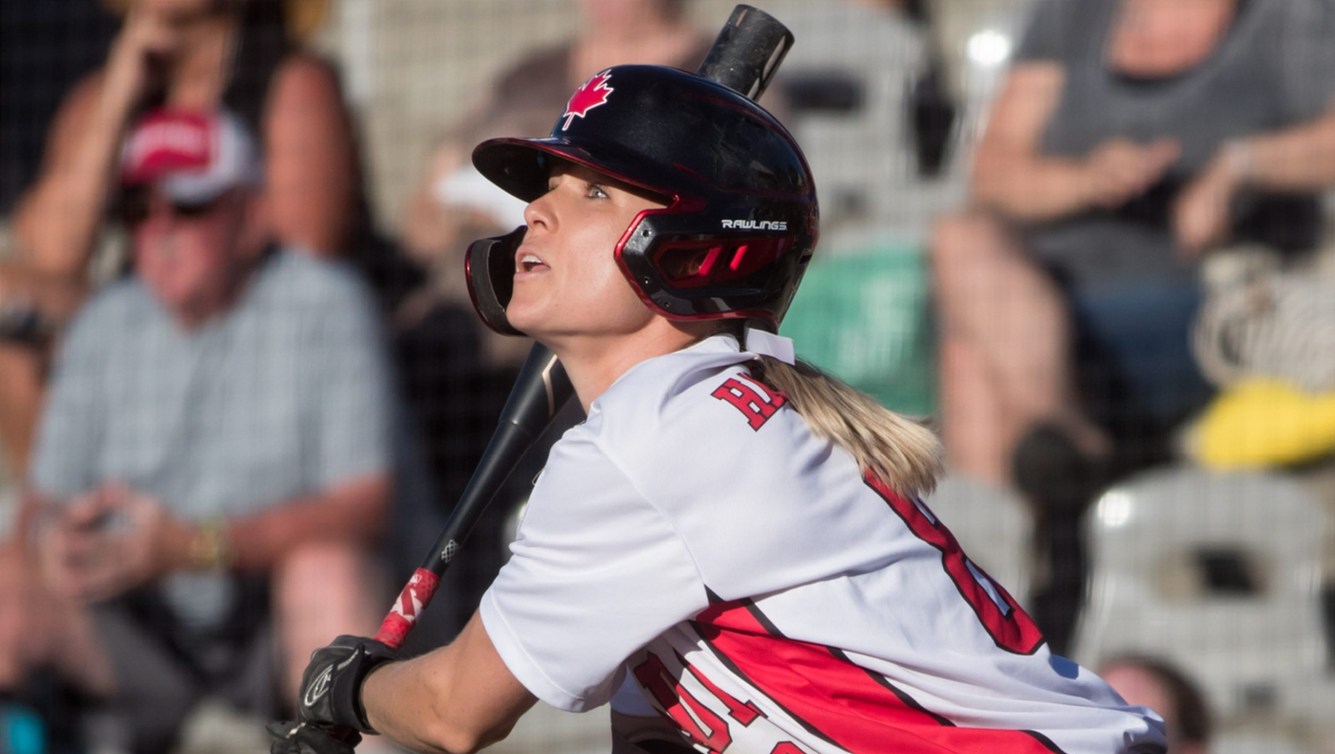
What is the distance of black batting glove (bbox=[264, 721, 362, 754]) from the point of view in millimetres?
1910

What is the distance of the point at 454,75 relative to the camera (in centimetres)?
609

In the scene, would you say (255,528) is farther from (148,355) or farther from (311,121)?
(311,121)

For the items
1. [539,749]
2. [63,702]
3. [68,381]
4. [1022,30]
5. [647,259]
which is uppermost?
[1022,30]

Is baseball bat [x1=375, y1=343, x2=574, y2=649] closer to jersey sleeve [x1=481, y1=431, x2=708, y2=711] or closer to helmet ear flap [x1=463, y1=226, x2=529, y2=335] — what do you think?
helmet ear flap [x1=463, y1=226, x2=529, y2=335]

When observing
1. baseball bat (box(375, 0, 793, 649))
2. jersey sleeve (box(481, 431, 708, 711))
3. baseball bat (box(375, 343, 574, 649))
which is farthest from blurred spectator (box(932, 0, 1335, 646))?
jersey sleeve (box(481, 431, 708, 711))

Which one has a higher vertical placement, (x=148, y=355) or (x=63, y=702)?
(x=148, y=355)

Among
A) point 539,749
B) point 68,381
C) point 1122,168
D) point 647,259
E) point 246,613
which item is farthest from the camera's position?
point 68,381

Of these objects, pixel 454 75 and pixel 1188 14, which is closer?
pixel 1188 14

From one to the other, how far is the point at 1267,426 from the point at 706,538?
11.2 ft

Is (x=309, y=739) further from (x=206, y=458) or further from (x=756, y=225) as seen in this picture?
(x=206, y=458)

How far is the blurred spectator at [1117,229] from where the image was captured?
4.76m

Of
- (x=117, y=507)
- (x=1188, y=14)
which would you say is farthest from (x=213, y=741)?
(x=1188, y=14)

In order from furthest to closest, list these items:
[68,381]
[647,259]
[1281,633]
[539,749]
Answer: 1. [68,381]
2. [539,749]
3. [1281,633]
4. [647,259]

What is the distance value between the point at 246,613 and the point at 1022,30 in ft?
10.5
